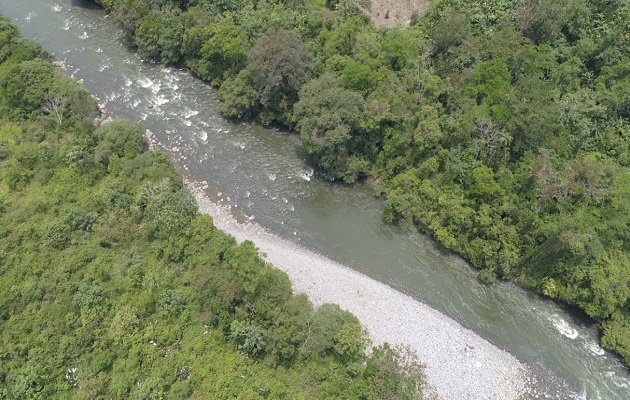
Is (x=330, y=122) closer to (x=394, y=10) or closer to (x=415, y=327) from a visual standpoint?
(x=415, y=327)

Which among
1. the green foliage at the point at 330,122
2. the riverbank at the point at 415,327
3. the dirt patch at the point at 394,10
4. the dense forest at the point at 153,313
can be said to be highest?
the dirt patch at the point at 394,10

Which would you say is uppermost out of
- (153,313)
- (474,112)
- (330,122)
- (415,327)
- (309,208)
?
(474,112)

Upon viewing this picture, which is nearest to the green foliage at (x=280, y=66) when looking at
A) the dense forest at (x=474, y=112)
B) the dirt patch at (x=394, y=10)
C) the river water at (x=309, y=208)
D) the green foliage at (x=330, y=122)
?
the dense forest at (x=474, y=112)

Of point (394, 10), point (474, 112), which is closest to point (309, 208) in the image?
point (474, 112)

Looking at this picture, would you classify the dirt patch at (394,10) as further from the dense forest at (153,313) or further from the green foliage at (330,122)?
the dense forest at (153,313)

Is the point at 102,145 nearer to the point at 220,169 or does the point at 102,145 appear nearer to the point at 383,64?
the point at 220,169

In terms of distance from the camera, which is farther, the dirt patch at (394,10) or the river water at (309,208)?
the dirt patch at (394,10)
